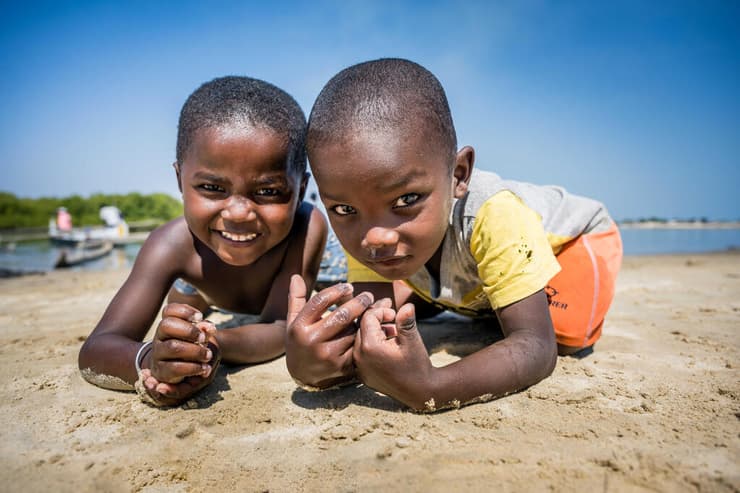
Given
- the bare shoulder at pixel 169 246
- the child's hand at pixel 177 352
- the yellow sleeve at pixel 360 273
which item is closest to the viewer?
the child's hand at pixel 177 352

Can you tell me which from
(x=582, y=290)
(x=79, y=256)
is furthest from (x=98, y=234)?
(x=582, y=290)

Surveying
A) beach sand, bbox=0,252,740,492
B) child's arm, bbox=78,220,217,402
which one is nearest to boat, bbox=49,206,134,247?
child's arm, bbox=78,220,217,402

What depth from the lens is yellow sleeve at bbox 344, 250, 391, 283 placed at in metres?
2.39

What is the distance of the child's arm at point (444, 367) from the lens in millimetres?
1395

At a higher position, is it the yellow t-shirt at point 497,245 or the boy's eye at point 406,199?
the boy's eye at point 406,199

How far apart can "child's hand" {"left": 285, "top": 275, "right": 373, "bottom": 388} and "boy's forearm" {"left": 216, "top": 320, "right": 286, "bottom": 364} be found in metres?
0.60

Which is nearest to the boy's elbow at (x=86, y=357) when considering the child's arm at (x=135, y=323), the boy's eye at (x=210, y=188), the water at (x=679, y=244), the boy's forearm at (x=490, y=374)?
the child's arm at (x=135, y=323)

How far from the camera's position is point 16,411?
1.67 m

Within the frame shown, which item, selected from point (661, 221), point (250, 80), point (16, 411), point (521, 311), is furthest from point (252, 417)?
point (661, 221)

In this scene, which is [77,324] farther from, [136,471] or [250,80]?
[136,471]

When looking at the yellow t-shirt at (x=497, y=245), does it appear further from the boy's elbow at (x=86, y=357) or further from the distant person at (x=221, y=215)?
the boy's elbow at (x=86, y=357)

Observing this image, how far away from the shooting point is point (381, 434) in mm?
1364

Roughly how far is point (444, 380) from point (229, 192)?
128 centimetres

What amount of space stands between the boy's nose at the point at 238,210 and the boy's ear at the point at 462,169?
938 mm
